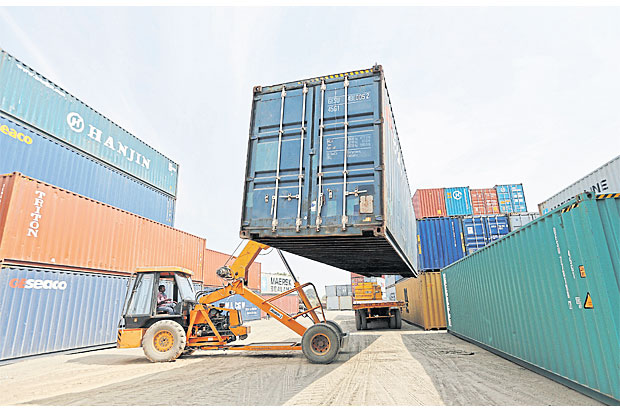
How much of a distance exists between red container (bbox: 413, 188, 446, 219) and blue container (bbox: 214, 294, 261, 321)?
47.0ft

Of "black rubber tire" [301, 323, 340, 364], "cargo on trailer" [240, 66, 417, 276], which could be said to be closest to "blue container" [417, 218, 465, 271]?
"black rubber tire" [301, 323, 340, 364]

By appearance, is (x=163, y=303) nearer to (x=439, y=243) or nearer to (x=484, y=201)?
(x=439, y=243)

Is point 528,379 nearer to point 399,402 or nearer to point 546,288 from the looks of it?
point 546,288

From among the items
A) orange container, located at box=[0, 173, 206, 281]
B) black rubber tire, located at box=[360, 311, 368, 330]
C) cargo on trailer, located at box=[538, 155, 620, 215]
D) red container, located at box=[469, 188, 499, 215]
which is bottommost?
black rubber tire, located at box=[360, 311, 368, 330]

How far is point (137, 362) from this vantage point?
8469 millimetres

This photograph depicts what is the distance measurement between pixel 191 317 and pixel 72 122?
8.89m

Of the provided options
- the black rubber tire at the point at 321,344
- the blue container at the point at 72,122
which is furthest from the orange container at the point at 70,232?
the black rubber tire at the point at 321,344

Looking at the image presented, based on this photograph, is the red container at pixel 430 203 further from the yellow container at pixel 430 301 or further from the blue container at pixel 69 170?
the blue container at pixel 69 170

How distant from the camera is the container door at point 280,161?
6.28 metres

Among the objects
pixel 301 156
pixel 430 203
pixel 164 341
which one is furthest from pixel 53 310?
pixel 430 203

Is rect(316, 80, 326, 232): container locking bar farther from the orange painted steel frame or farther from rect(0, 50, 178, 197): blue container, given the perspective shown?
rect(0, 50, 178, 197): blue container

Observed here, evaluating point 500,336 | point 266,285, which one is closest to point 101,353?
point 500,336

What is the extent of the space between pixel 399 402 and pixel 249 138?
540cm

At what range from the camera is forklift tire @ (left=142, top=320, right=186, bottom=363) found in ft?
26.7
